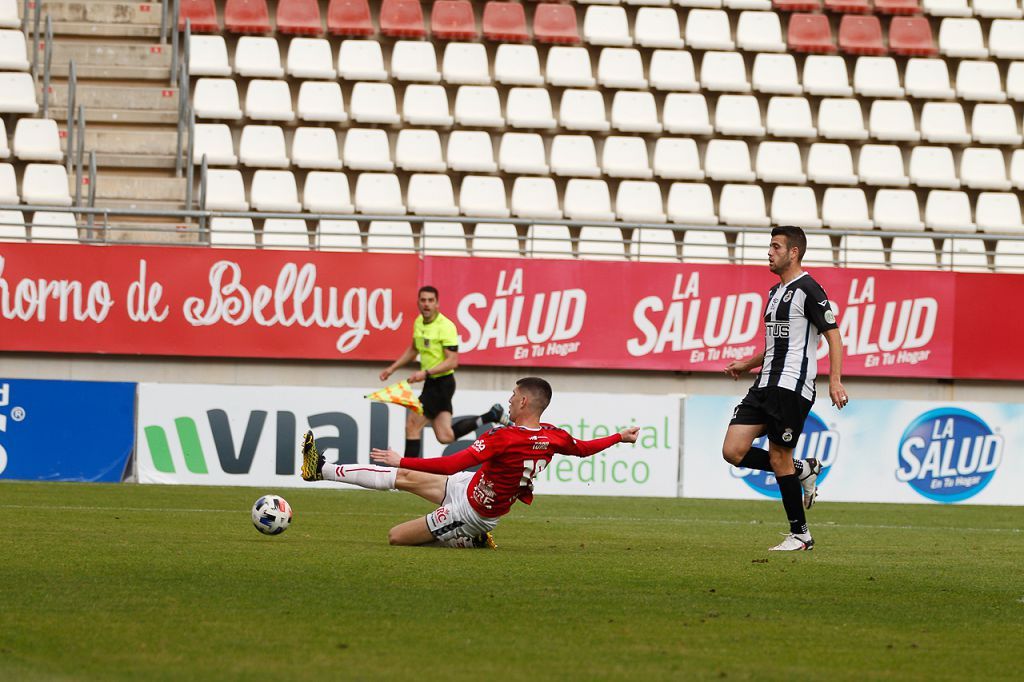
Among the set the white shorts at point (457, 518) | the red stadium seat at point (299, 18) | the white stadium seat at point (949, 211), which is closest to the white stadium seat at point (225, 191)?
the red stadium seat at point (299, 18)

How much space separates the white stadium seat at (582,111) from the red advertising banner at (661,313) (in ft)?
12.7

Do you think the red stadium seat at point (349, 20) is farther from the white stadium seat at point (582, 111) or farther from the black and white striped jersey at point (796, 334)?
the black and white striped jersey at point (796, 334)

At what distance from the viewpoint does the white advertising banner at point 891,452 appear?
16.6 m

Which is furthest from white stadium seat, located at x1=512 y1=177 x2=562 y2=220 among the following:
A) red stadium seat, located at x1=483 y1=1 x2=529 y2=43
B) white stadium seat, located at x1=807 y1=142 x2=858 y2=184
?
white stadium seat, located at x1=807 y1=142 x2=858 y2=184

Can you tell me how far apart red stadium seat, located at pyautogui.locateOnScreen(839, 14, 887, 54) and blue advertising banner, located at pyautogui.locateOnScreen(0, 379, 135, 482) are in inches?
517

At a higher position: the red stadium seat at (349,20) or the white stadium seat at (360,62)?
the red stadium seat at (349,20)

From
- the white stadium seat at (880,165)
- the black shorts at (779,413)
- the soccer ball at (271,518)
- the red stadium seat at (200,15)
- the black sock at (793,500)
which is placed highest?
the red stadium seat at (200,15)

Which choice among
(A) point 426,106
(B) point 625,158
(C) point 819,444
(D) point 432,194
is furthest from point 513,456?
(A) point 426,106

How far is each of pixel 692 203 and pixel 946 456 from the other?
18.6ft

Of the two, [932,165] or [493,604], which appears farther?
[932,165]

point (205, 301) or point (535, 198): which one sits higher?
point (535, 198)

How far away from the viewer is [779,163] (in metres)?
21.7

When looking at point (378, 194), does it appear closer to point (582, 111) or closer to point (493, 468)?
point (582, 111)

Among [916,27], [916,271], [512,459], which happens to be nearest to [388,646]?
[512,459]
